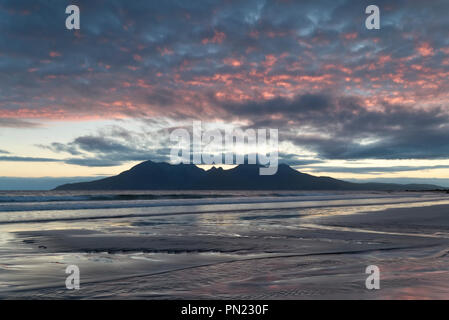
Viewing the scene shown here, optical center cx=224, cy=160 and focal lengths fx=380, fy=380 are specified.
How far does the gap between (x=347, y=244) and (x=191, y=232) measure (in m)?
6.21

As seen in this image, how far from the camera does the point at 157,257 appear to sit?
31.3ft
